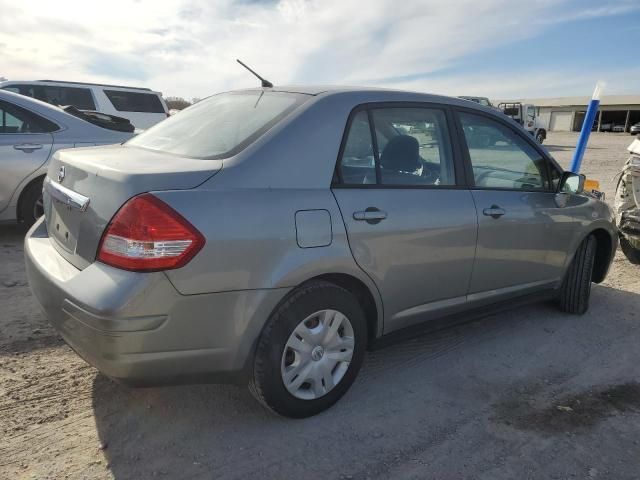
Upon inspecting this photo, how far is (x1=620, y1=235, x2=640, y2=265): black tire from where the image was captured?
5867mm

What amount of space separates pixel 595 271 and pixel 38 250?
14.4 feet

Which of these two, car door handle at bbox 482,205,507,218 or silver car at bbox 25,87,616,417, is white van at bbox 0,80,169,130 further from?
car door handle at bbox 482,205,507,218

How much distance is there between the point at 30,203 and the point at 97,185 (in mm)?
3659

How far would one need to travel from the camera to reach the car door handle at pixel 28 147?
A: 5391mm

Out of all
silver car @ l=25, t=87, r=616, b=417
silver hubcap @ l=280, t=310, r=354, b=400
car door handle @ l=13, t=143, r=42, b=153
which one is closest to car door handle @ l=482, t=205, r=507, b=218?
silver car @ l=25, t=87, r=616, b=417

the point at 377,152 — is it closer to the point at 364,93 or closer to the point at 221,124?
the point at 364,93

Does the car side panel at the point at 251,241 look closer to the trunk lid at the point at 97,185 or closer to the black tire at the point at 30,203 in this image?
the trunk lid at the point at 97,185

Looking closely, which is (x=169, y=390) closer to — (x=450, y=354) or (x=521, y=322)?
(x=450, y=354)

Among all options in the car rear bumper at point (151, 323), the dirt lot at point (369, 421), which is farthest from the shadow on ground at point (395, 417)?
the car rear bumper at point (151, 323)

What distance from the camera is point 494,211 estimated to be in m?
3.44

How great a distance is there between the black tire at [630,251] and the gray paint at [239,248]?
3.54 meters

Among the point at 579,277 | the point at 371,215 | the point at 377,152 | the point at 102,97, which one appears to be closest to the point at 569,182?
the point at 579,277

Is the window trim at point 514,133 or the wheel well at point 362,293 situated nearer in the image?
the wheel well at point 362,293

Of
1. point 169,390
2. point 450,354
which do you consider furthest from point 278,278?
point 450,354
